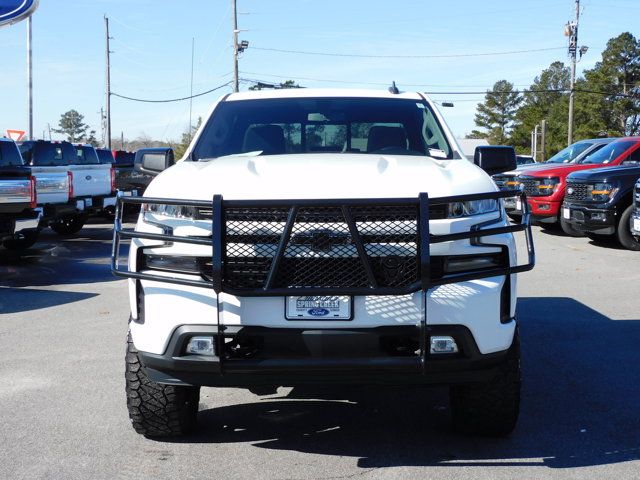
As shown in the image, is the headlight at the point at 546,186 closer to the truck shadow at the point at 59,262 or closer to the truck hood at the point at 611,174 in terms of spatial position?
the truck hood at the point at 611,174

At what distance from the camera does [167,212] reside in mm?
4230

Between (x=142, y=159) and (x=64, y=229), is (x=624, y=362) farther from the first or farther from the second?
(x=64, y=229)

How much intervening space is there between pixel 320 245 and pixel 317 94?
2.48 m

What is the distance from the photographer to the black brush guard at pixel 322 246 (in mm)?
3822

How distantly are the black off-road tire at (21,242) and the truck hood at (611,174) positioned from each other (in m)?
9.45

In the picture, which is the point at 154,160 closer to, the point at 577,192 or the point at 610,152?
the point at 577,192

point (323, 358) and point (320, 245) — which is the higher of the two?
point (320, 245)

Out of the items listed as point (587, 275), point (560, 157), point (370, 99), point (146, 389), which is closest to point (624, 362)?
point (370, 99)

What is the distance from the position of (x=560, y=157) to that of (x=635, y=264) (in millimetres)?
7232

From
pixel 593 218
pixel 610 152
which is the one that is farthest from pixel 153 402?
pixel 610 152

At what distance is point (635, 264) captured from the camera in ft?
40.1

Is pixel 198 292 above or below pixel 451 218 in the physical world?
below

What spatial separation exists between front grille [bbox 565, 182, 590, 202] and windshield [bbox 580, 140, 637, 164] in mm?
2039

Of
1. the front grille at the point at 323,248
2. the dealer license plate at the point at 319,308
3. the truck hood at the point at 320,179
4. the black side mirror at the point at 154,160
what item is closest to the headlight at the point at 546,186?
the black side mirror at the point at 154,160
